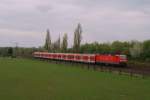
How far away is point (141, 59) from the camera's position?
7188 centimetres

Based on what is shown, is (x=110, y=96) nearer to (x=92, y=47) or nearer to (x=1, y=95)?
(x=1, y=95)

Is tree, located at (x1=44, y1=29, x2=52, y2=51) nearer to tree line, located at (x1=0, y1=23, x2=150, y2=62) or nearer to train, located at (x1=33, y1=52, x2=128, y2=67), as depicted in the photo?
tree line, located at (x1=0, y1=23, x2=150, y2=62)

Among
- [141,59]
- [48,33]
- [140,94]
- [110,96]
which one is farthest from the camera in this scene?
[48,33]

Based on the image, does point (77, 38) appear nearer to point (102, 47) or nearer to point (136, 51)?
point (102, 47)

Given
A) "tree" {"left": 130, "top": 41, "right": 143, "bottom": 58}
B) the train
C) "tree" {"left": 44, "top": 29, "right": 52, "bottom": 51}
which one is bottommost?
the train

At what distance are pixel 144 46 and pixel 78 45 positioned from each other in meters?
24.3

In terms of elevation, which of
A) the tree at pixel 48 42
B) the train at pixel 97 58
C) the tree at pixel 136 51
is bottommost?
the train at pixel 97 58

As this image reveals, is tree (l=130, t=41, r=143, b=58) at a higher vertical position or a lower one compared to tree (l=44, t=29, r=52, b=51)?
lower

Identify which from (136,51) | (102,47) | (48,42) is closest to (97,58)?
(136,51)

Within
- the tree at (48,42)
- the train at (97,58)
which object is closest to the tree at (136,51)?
the train at (97,58)

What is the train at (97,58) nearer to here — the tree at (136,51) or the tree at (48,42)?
the tree at (136,51)

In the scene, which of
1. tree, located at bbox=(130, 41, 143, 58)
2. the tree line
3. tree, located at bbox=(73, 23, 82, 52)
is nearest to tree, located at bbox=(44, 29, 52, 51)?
the tree line

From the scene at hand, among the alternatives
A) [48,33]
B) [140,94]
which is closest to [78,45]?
[48,33]

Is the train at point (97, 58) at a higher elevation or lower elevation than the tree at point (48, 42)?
lower
